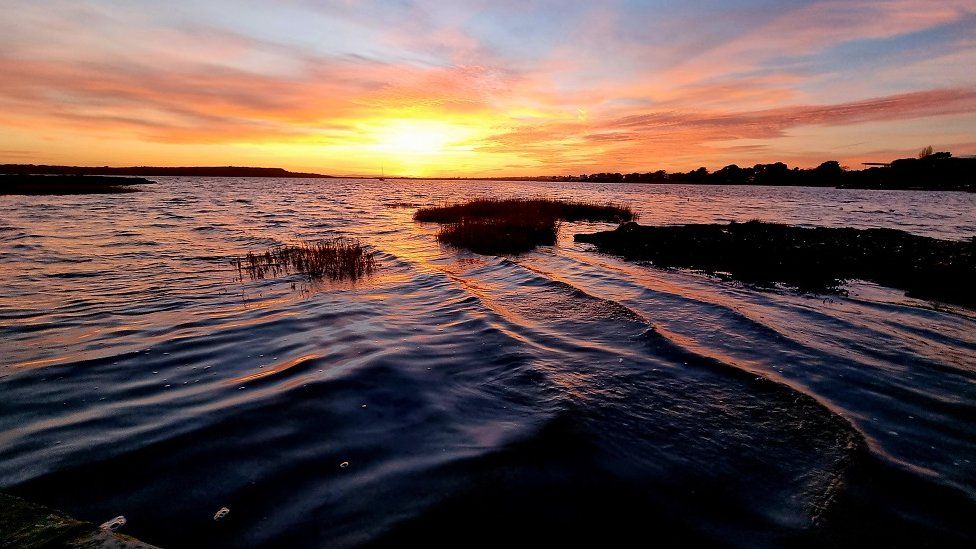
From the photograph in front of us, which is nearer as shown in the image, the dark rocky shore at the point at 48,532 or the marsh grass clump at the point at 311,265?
the dark rocky shore at the point at 48,532

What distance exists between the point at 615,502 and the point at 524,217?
29847 millimetres

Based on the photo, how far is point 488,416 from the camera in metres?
6.80

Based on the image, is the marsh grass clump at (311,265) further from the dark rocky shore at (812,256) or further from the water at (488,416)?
the dark rocky shore at (812,256)

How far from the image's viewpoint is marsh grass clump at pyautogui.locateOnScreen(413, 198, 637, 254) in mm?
25984

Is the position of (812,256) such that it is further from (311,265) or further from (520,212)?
(311,265)

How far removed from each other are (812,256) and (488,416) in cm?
2167

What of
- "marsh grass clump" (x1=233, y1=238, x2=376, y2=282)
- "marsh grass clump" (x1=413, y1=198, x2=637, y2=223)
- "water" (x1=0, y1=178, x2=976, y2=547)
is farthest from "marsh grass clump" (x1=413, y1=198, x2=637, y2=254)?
"water" (x1=0, y1=178, x2=976, y2=547)

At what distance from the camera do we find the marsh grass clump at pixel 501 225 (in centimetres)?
2598

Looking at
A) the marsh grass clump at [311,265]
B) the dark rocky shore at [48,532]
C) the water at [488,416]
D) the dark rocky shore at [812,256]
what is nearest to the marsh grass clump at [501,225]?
the dark rocky shore at [812,256]

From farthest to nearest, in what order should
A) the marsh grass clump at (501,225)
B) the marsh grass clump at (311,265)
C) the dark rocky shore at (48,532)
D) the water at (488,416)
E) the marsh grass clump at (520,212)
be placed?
1. the marsh grass clump at (520,212)
2. the marsh grass clump at (501,225)
3. the marsh grass clump at (311,265)
4. the water at (488,416)
5. the dark rocky shore at (48,532)

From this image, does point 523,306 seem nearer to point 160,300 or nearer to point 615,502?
point 615,502

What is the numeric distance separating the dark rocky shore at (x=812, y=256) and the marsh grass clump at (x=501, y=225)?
382cm

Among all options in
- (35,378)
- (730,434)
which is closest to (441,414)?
(730,434)

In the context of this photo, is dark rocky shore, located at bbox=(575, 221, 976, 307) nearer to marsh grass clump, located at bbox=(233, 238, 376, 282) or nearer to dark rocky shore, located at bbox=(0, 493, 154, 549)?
marsh grass clump, located at bbox=(233, 238, 376, 282)
